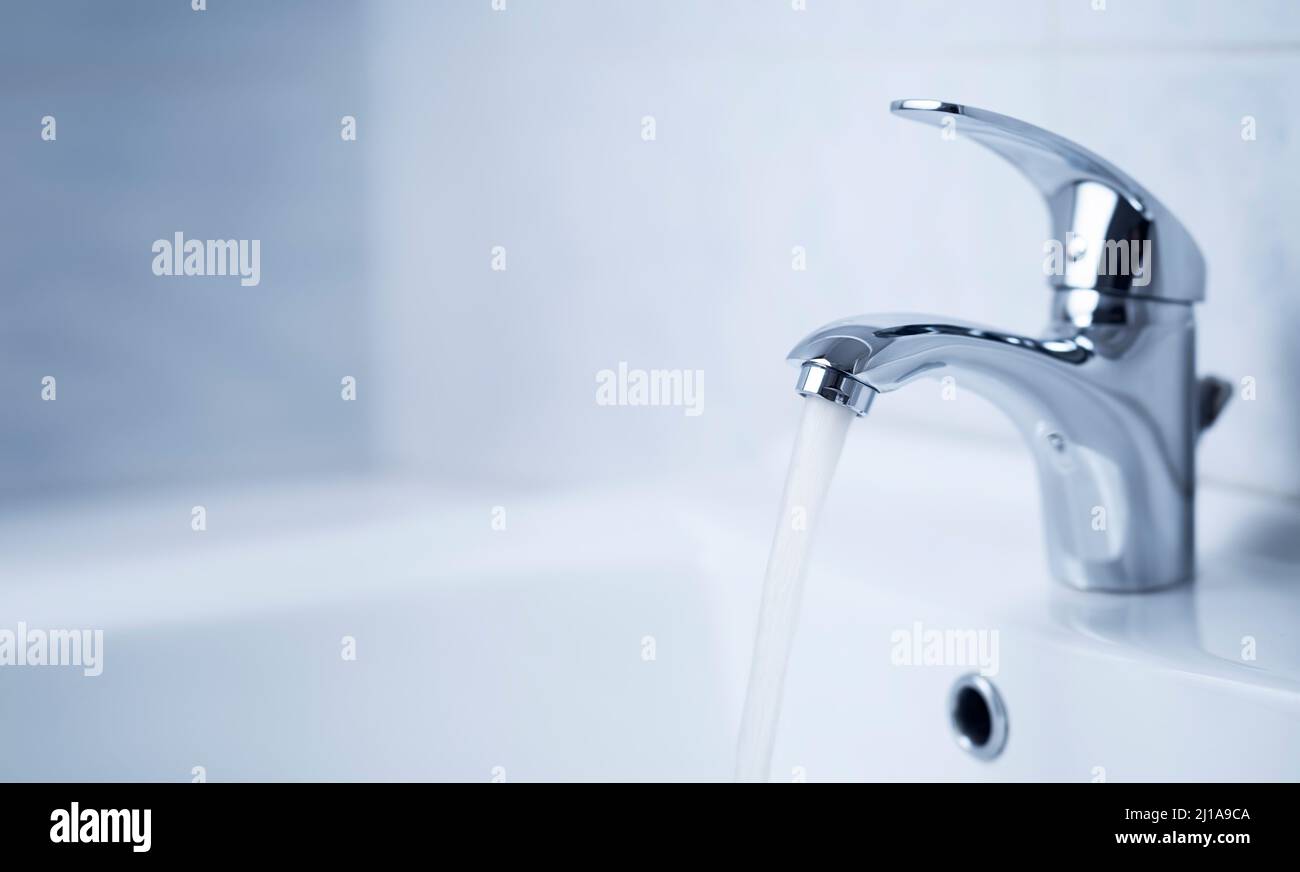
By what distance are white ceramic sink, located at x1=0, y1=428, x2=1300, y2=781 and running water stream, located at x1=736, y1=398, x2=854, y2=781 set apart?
11 cm

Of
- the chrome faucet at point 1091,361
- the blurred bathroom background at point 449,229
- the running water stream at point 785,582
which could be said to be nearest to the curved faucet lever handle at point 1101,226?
the chrome faucet at point 1091,361

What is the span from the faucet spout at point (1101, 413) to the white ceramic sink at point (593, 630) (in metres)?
0.02

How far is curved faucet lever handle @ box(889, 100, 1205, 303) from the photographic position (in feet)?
1.25

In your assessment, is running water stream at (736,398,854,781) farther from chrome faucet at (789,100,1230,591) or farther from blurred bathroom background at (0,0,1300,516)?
blurred bathroom background at (0,0,1300,516)

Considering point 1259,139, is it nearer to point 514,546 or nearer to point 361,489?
point 514,546

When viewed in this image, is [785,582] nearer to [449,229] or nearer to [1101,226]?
[1101,226]

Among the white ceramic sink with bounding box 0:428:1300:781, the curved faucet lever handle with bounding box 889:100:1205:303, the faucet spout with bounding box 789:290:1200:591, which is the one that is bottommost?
the white ceramic sink with bounding box 0:428:1300:781

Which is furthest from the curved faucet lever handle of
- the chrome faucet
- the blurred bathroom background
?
the blurred bathroom background

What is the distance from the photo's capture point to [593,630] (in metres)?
0.59

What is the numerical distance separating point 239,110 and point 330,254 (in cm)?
10

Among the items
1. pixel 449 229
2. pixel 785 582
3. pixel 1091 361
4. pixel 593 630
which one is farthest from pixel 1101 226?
pixel 449 229

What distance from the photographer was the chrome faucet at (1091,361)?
13.8 inches

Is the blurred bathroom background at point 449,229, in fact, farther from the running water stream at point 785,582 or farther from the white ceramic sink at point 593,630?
the running water stream at point 785,582
